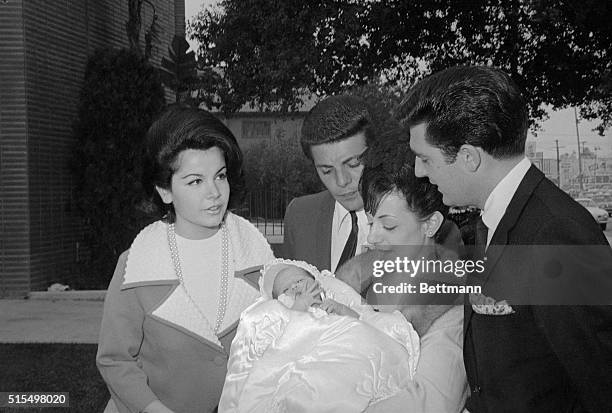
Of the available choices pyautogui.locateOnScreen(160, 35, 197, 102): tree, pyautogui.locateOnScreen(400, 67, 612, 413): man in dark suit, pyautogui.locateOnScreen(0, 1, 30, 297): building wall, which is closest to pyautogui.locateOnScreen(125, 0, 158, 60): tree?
pyautogui.locateOnScreen(0, 1, 30, 297): building wall

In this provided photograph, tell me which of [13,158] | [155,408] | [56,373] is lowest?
[56,373]

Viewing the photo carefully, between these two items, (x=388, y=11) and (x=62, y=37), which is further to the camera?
(x=62, y=37)

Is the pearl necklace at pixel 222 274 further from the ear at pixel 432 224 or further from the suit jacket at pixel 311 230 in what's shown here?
the ear at pixel 432 224

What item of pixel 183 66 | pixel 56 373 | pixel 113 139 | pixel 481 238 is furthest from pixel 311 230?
pixel 113 139

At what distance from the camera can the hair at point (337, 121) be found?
4.75 feet

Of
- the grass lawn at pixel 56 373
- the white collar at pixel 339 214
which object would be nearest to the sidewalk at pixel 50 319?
the grass lawn at pixel 56 373

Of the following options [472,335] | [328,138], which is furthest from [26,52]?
[472,335]

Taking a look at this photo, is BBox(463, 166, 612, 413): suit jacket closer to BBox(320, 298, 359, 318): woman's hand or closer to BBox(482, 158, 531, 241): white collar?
BBox(482, 158, 531, 241): white collar

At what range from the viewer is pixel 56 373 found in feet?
10.1

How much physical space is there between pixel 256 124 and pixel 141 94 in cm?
91

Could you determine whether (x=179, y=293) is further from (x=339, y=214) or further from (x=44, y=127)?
(x=44, y=127)

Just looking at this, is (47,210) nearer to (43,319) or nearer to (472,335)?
(43,319)

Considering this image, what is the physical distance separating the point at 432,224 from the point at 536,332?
285 millimetres

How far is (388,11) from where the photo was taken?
120 inches
